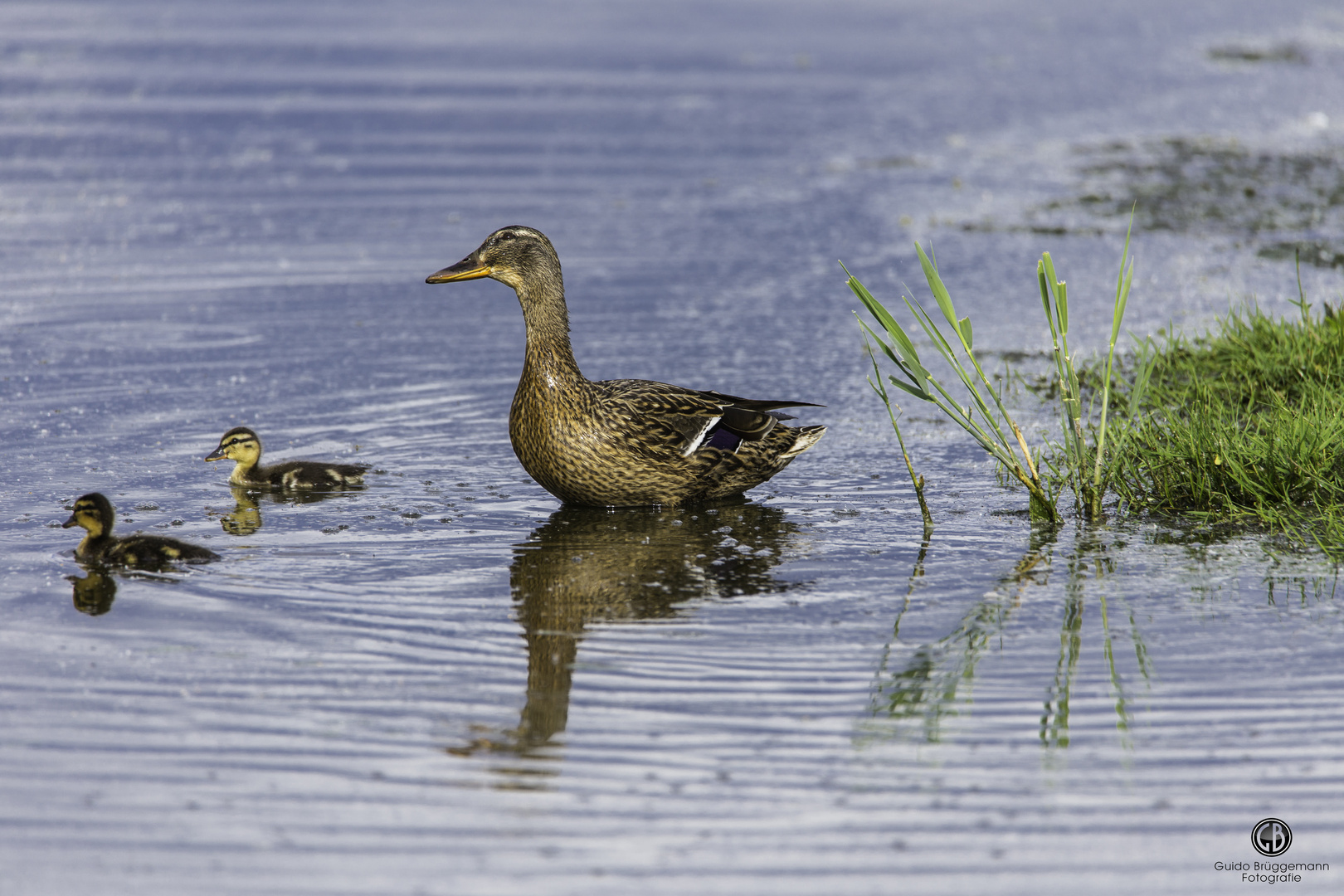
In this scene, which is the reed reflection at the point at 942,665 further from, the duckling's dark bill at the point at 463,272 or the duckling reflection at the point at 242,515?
the duckling reflection at the point at 242,515

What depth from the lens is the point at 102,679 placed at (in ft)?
14.9

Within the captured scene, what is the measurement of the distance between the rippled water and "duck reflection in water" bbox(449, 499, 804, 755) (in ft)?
0.08

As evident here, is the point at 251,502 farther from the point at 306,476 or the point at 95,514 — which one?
the point at 95,514

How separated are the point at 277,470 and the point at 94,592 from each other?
1386 mm

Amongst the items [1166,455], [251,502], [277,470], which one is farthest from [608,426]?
[1166,455]

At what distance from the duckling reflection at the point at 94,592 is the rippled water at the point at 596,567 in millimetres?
15

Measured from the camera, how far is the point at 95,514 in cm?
560

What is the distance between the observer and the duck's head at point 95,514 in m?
5.59

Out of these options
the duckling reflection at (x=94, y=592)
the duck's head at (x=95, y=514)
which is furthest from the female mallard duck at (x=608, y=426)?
the duckling reflection at (x=94, y=592)

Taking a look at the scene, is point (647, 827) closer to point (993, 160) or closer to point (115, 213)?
point (115, 213)

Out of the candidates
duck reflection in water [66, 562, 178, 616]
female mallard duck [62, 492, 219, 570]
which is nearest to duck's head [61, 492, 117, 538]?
female mallard duck [62, 492, 219, 570]

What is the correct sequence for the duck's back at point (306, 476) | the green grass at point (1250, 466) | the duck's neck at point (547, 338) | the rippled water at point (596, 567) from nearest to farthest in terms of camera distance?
the rippled water at point (596, 567), the green grass at point (1250, 466), the duck's neck at point (547, 338), the duck's back at point (306, 476)

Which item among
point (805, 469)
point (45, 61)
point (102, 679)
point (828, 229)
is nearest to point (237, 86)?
point (45, 61)

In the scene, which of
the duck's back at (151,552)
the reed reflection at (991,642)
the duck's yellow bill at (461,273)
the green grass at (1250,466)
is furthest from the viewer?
the duck's yellow bill at (461,273)
